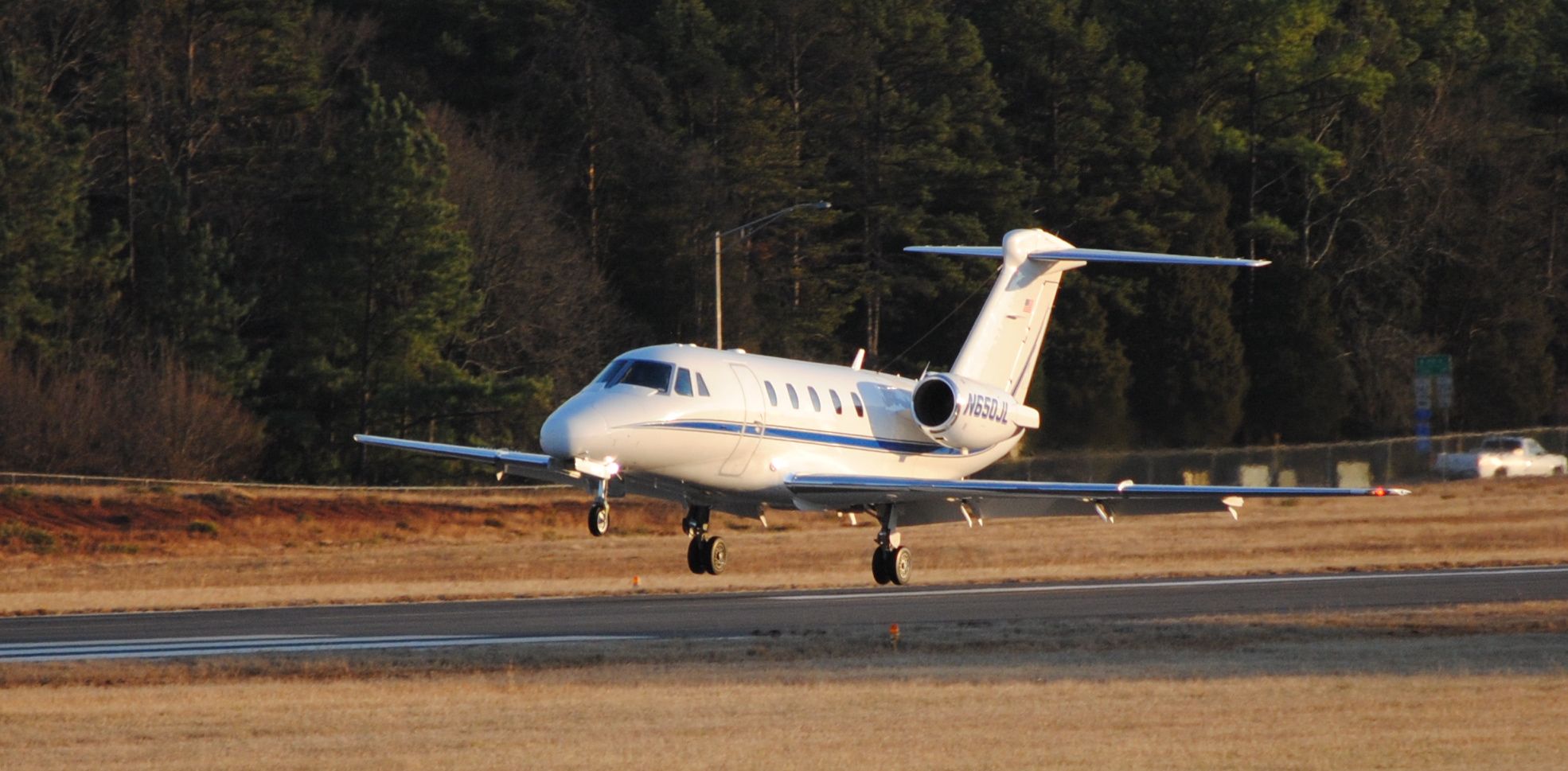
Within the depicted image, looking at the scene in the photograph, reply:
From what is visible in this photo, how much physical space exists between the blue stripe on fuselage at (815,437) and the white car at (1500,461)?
31155 mm

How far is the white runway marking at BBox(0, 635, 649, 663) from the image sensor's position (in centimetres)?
2198

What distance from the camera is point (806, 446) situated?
25.6 metres

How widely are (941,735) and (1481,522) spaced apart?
32.8m

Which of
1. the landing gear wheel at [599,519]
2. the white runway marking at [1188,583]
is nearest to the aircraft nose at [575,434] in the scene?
the landing gear wheel at [599,519]

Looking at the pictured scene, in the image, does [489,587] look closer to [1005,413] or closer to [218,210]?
[1005,413]

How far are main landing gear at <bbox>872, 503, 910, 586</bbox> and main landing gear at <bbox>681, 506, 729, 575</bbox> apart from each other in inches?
101

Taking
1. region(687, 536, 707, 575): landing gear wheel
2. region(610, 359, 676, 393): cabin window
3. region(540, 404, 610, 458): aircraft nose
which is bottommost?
region(687, 536, 707, 575): landing gear wheel

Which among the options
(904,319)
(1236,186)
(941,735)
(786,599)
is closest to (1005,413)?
(786,599)

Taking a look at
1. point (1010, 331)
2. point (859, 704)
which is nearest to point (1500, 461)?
point (1010, 331)

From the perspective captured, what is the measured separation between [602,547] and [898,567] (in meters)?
14.2

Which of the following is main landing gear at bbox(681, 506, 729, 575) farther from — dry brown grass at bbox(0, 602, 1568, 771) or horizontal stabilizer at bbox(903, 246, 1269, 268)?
horizontal stabilizer at bbox(903, 246, 1269, 268)

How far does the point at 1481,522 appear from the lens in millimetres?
44531

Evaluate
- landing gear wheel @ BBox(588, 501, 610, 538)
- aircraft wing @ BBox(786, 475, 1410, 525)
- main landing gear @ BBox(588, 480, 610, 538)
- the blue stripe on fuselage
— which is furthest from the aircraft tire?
landing gear wheel @ BBox(588, 501, 610, 538)

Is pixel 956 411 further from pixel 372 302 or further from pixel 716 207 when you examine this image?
pixel 716 207
